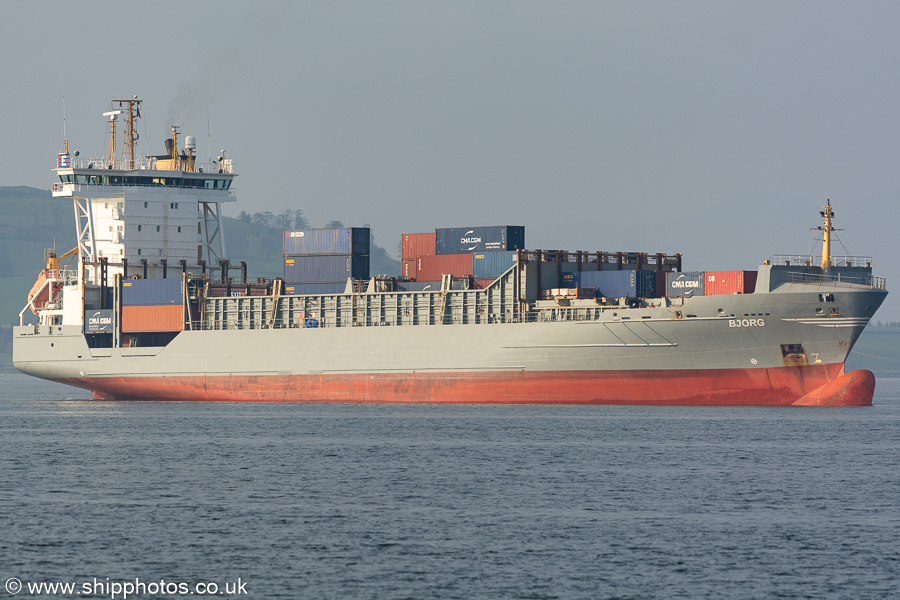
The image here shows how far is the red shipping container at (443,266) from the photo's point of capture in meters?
60.9

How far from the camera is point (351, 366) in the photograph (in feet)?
207

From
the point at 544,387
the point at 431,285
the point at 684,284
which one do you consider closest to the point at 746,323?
the point at 684,284

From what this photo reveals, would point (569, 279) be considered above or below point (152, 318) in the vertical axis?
above

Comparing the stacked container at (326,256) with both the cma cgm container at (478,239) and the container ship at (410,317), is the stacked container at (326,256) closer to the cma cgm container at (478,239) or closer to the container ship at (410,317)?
the container ship at (410,317)

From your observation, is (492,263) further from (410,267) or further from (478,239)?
(410,267)

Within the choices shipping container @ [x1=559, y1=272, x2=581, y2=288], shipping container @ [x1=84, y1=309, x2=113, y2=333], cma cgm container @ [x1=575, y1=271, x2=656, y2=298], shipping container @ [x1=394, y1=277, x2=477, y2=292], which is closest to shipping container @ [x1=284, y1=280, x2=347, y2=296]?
shipping container @ [x1=394, y1=277, x2=477, y2=292]

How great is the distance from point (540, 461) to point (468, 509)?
9.09m

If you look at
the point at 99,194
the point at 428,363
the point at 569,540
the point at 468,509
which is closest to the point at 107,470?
the point at 468,509

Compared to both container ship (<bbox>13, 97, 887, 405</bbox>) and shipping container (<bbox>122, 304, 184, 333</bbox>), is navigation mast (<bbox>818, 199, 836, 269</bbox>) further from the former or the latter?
shipping container (<bbox>122, 304, 184, 333</bbox>)

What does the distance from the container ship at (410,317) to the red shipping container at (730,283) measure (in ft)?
0.32

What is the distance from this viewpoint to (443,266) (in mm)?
61375

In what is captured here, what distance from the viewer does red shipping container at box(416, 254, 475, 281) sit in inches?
2398

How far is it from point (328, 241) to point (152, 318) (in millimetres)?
11660

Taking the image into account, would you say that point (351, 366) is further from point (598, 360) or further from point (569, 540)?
point (569, 540)
